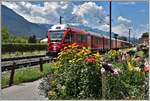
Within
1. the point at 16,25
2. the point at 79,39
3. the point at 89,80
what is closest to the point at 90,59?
the point at 89,80

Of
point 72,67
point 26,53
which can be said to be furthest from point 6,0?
point 26,53

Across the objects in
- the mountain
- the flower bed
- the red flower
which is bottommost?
the flower bed

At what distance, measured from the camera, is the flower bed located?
225 inches

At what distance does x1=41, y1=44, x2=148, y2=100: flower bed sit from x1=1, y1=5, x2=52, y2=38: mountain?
623 millimetres

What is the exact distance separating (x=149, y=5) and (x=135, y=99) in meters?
1.21

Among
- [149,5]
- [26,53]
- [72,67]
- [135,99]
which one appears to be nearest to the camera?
[149,5]

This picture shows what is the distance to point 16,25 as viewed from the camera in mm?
6715

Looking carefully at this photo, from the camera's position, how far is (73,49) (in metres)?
6.21

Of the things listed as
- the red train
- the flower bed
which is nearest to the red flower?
the flower bed

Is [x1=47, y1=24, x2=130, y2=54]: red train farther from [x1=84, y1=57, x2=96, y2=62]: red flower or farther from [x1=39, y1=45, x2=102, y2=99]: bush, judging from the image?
[x1=84, y1=57, x2=96, y2=62]: red flower

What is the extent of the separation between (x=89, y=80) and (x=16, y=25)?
1.64 metres

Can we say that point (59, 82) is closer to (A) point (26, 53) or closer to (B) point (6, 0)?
(B) point (6, 0)

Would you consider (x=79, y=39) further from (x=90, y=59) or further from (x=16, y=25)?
(x=90, y=59)

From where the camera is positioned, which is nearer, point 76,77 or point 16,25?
point 76,77
